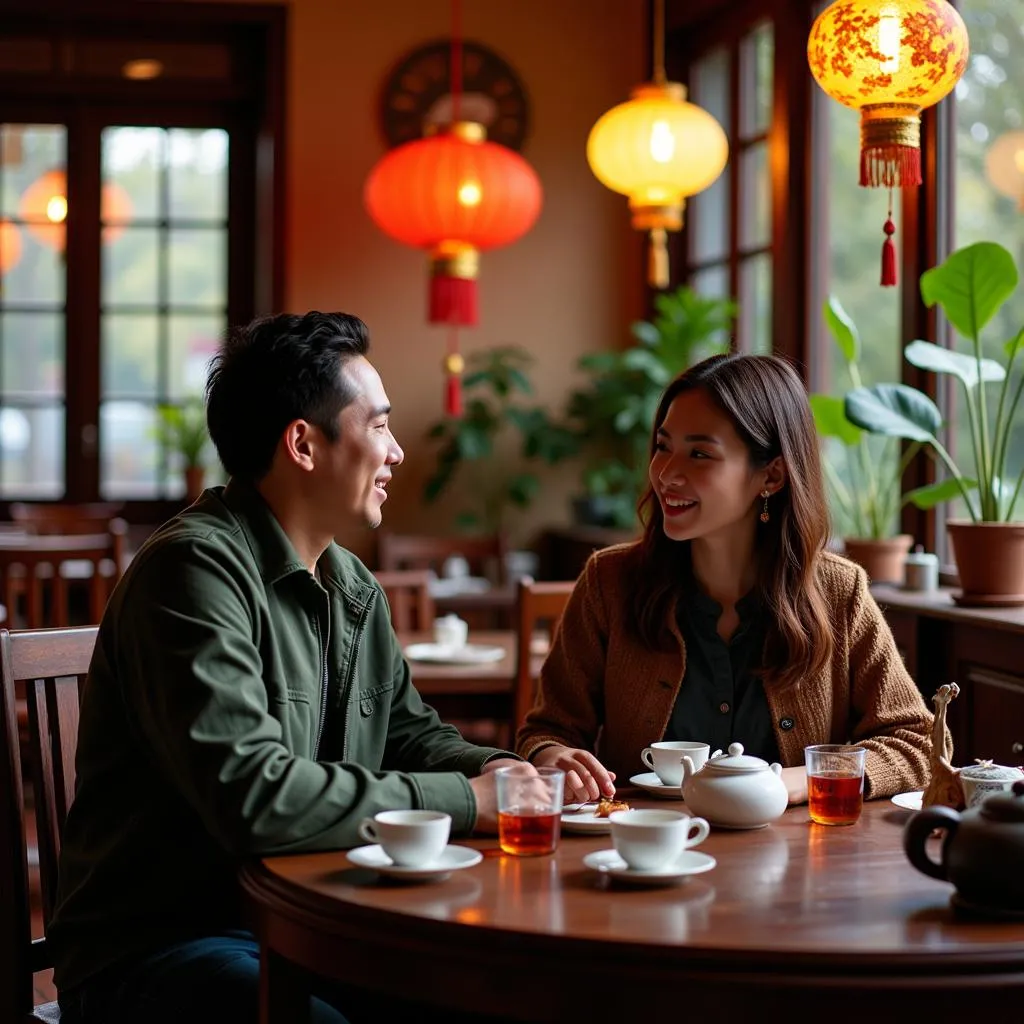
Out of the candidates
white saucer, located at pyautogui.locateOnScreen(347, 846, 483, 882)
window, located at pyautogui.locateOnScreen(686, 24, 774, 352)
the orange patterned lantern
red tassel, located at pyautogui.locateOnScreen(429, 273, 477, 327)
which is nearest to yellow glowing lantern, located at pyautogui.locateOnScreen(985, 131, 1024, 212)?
the orange patterned lantern

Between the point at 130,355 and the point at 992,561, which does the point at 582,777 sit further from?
the point at 130,355

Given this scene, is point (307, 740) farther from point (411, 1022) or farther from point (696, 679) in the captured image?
point (696, 679)

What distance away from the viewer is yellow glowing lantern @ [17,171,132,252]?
6.09 meters

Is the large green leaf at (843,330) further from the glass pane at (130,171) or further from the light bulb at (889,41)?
the glass pane at (130,171)

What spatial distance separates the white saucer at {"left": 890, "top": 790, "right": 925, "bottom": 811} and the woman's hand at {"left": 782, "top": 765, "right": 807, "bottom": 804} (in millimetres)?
110

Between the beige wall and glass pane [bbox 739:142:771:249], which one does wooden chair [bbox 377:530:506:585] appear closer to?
the beige wall

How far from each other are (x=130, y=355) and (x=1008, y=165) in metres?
3.80

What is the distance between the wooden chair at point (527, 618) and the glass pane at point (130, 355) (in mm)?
3530

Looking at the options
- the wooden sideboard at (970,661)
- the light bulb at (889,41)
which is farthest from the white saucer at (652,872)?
the light bulb at (889,41)

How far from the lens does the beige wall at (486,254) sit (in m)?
5.91

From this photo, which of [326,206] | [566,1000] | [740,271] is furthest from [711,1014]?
[326,206]

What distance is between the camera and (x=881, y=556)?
3.56 metres

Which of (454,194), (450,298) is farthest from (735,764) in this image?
(450,298)

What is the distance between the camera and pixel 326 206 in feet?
19.5
